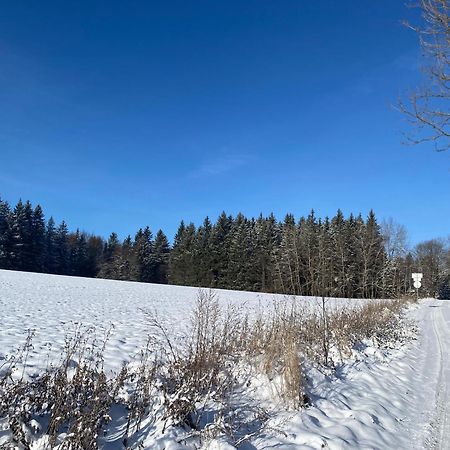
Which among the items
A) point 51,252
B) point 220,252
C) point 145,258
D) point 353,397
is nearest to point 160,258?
point 145,258

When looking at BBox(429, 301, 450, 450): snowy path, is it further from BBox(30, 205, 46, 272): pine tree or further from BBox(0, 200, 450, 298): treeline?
BBox(30, 205, 46, 272): pine tree

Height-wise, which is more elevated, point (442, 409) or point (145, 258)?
point (145, 258)

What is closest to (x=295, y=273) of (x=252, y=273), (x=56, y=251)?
(x=252, y=273)

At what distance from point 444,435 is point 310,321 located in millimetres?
3454

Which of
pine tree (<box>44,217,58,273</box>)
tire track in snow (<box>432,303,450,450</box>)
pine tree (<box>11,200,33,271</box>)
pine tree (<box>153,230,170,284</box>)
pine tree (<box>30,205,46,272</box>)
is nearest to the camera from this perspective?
tire track in snow (<box>432,303,450,450</box>)

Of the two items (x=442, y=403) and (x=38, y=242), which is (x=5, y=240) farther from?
(x=442, y=403)

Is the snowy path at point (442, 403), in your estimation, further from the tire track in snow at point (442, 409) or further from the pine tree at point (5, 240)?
the pine tree at point (5, 240)

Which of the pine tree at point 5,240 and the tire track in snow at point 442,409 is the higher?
the pine tree at point 5,240

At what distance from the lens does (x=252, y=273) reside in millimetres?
50062

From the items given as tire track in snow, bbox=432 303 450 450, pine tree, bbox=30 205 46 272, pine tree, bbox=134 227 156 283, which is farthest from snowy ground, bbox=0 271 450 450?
pine tree, bbox=134 227 156 283

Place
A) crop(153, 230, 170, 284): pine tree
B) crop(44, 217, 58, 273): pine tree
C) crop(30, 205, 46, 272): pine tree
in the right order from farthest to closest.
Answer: crop(153, 230, 170, 284): pine tree
crop(44, 217, 58, 273): pine tree
crop(30, 205, 46, 272): pine tree

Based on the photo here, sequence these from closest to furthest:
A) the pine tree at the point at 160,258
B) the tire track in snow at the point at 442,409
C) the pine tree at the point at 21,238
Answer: the tire track in snow at the point at 442,409 → the pine tree at the point at 21,238 → the pine tree at the point at 160,258

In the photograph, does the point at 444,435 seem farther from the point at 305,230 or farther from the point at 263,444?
the point at 305,230

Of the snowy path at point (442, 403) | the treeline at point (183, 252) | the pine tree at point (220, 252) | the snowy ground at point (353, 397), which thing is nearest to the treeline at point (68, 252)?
the treeline at point (183, 252)
